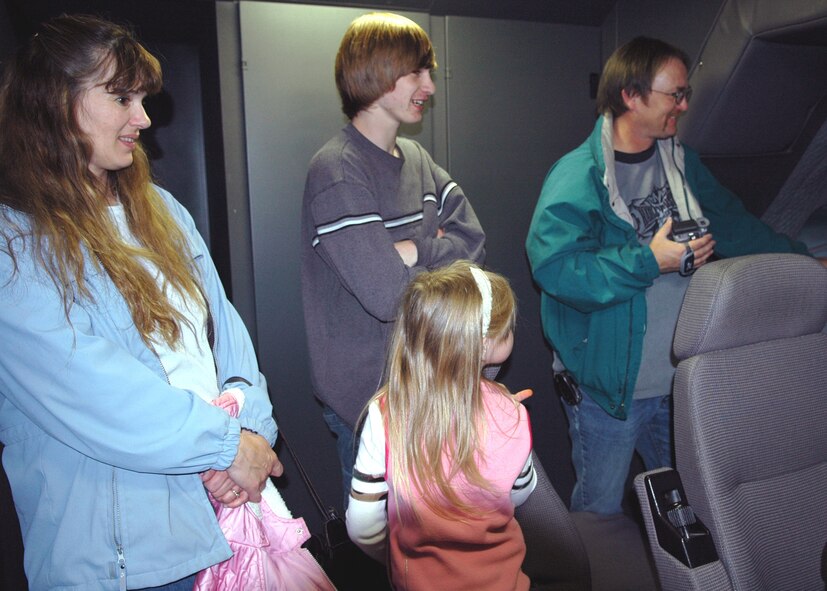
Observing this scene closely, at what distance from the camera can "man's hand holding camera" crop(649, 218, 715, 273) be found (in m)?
2.03

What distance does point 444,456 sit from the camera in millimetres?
1464

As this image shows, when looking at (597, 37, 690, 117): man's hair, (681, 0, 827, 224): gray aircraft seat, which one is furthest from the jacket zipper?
(681, 0, 827, 224): gray aircraft seat

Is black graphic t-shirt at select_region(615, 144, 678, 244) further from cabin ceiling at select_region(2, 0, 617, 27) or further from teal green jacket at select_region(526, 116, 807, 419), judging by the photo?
cabin ceiling at select_region(2, 0, 617, 27)

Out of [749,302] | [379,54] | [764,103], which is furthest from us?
[764,103]

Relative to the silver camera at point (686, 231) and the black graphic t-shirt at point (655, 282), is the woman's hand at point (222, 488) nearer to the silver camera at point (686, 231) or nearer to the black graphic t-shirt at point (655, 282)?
the black graphic t-shirt at point (655, 282)

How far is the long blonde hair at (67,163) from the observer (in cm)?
127

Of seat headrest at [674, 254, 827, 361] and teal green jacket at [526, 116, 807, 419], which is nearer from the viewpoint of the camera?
seat headrest at [674, 254, 827, 361]

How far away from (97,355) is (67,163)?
38 cm

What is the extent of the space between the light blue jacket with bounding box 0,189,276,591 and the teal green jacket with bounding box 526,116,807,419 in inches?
45.3

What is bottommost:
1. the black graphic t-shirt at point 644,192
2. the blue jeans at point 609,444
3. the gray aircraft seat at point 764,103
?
the blue jeans at point 609,444

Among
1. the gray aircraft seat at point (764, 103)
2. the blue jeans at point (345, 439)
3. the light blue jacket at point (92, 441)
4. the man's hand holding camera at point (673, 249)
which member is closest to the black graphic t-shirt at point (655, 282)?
the man's hand holding camera at point (673, 249)

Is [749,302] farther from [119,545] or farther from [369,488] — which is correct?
[119,545]

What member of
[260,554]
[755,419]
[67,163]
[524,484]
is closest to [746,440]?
[755,419]

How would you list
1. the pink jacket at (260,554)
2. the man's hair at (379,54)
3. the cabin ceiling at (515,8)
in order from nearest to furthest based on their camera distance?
the pink jacket at (260,554)
the man's hair at (379,54)
the cabin ceiling at (515,8)
